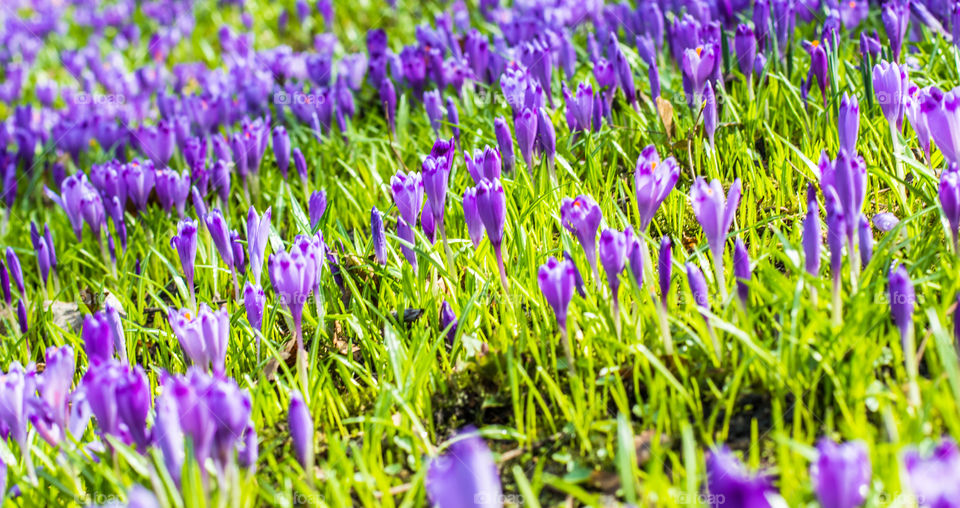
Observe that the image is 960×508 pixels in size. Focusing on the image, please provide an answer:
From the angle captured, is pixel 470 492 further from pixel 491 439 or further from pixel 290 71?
pixel 290 71

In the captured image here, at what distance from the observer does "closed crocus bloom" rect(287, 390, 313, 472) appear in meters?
1.81

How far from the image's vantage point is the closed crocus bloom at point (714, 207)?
6.61 feet

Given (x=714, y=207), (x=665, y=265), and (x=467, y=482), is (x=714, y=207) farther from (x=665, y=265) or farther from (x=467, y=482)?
(x=467, y=482)

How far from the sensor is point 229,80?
5316mm

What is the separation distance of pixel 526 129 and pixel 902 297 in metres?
1.39

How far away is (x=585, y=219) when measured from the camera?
6.87ft

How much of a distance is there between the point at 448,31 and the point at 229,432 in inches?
143

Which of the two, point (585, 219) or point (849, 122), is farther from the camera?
point (849, 122)


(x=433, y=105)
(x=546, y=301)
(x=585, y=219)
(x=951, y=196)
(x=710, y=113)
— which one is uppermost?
(x=433, y=105)

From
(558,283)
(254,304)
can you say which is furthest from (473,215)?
(254,304)

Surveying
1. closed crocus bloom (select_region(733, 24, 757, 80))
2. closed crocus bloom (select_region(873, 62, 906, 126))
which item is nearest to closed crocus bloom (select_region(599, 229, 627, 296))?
closed crocus bloom (select_region(873, 62, 906, 126))

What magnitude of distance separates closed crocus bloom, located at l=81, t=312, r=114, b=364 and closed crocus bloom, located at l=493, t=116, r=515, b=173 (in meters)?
1.38

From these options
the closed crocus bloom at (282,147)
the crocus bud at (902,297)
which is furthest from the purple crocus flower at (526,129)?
the crocus bud at (902,297)

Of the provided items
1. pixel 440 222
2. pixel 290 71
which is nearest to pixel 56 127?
pixel 290 71
